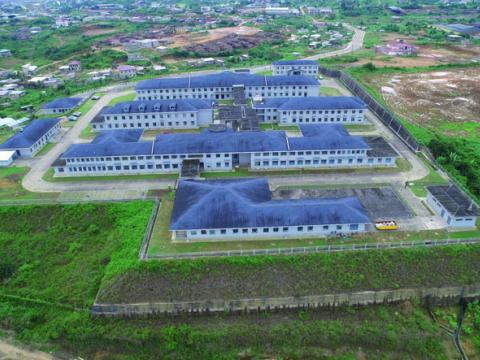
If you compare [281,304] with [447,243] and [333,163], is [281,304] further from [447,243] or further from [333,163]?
[333,163]

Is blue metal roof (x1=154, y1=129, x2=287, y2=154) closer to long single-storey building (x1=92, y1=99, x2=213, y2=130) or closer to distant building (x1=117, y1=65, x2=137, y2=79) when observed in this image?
long single-storey building (x1=92, y1=99, x2=213, y2=130)

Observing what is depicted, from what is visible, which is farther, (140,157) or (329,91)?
(329,91)

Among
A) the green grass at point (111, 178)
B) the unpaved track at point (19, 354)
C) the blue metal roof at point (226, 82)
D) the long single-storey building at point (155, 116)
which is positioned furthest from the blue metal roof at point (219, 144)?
the blue metal roof at point (226, 82)

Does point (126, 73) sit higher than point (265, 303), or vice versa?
point (126, 73)

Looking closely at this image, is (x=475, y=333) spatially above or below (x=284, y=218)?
below

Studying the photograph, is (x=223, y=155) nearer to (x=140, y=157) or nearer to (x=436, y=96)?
(x=140, y=157)

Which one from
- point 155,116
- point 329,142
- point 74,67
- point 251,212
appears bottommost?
point 74,67

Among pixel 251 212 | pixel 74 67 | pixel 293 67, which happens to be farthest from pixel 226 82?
pixel 74 67

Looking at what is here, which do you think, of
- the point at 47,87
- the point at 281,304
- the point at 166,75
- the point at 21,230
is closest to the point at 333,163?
the point at 281,304

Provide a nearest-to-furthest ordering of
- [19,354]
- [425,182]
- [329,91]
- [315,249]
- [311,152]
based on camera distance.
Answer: [19,354]
[315,249]
[425,182]
[311,152]
[329,91]
